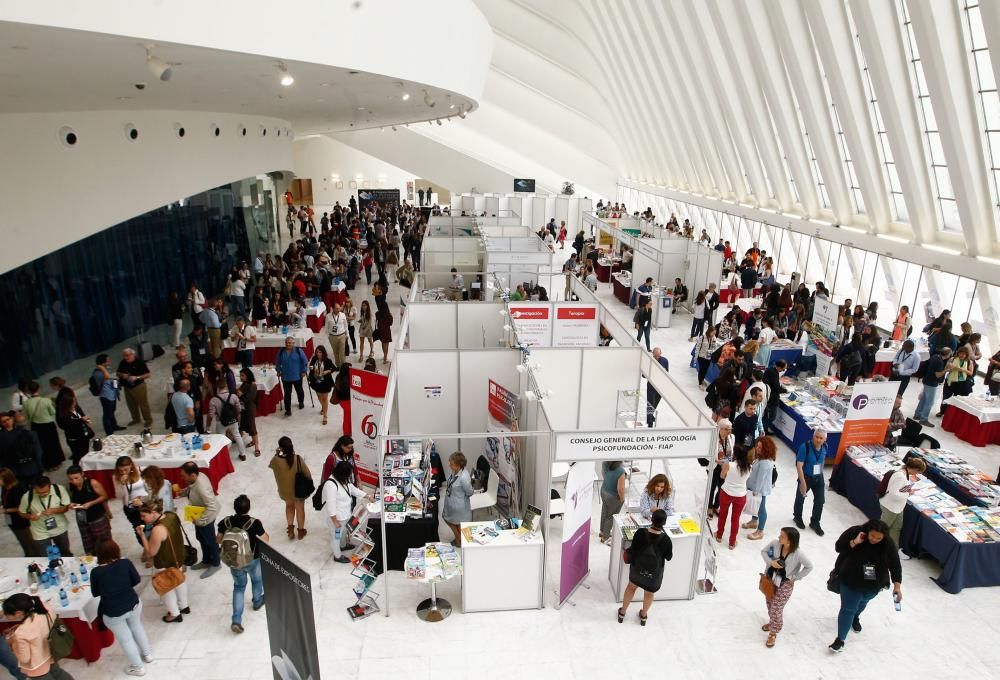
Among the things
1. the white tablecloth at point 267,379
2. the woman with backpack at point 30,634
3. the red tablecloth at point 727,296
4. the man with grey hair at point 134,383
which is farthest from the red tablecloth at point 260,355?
the red tablecloth at point 727,296

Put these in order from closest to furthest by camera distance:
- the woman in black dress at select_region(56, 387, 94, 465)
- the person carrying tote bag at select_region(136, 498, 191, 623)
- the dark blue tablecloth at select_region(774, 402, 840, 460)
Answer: the person carrying tote bag at select_region(136, 498, 191, 623) → the woman in black dress at select_region(56, 387, 94, 465) → the dark blue tablecloth at select_region(774, 402, 840, 460)

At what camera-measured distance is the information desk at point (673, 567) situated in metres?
6.45

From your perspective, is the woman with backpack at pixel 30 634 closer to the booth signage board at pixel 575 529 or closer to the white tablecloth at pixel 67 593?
the white tablecloth at pixel 67 593

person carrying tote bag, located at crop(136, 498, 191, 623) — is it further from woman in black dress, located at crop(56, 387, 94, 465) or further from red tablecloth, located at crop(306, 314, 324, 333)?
red tablecloth, located at crop(306, 314, 324, 333)

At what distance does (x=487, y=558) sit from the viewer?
20.5 feet

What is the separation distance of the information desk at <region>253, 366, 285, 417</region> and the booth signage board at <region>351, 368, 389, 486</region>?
10.0 feet

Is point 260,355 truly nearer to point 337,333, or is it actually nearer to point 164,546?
point 337,333

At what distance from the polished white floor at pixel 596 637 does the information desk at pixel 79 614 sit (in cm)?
14

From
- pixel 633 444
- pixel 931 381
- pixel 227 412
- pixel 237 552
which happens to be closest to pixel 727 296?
pixel 931 381

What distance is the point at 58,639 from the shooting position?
5.08m

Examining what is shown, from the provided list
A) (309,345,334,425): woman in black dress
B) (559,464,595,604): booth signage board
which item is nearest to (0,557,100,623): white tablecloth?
(559,464,595,604): booth signage board

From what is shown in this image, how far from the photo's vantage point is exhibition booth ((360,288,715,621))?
6.17 meters

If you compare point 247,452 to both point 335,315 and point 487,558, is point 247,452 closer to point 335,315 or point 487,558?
point 335,315

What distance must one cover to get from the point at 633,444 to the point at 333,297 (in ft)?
39.1
